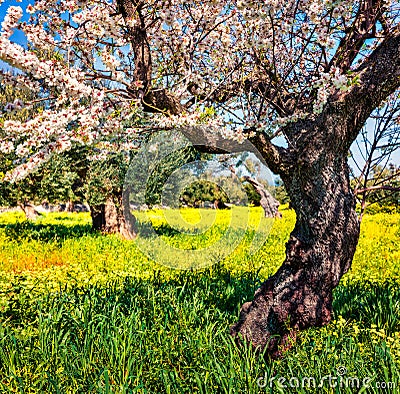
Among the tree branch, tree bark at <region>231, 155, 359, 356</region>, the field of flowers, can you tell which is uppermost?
the tree branch

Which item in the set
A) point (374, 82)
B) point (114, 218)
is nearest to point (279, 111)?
point (374, 82)

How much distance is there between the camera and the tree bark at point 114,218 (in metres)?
13.2

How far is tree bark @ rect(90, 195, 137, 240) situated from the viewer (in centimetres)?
1316

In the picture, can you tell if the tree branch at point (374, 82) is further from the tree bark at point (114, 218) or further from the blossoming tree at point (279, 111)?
the tree bark at point (114, 218)

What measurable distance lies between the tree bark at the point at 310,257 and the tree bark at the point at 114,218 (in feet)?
32.0

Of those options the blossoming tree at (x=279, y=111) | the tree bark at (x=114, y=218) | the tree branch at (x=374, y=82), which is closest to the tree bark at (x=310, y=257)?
the blossoming tree at (x=279, y=111)

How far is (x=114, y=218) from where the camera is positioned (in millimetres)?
13148

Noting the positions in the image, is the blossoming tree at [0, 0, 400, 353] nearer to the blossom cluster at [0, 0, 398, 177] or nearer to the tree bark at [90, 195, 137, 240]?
the blossom cluster at [0, 0, 398, 177]

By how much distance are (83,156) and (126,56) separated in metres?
7.25

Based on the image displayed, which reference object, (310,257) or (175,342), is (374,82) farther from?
(175,342)

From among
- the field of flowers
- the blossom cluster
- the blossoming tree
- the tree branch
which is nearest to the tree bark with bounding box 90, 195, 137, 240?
the field of flowers

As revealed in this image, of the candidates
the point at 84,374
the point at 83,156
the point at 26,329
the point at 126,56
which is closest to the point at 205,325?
the point at 84,374

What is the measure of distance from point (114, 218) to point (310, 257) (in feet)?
33.1

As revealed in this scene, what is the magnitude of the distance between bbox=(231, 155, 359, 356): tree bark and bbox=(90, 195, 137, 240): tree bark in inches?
384
